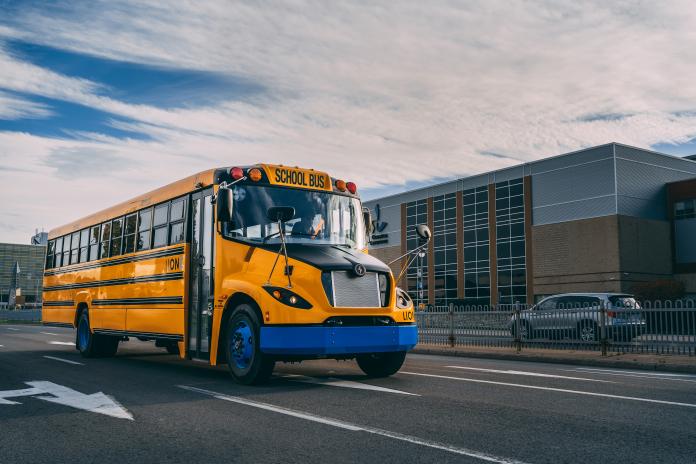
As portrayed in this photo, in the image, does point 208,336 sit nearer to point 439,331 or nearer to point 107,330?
point 107,330

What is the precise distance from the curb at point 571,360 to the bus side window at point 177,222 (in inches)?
352

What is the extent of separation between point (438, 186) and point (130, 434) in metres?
58.6

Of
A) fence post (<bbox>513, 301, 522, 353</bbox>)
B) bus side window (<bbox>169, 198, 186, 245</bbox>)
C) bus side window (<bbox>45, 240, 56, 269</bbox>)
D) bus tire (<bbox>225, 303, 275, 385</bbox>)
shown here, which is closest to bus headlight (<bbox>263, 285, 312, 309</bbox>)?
bus tire (<bbox>225, 303, 275, 385</bbox>)

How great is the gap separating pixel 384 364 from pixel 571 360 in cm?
654

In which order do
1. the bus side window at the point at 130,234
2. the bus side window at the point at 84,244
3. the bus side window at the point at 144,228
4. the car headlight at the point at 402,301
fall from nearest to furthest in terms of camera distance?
the car headlight at the point at 402,301 → the bus side window at the point at 144,228 → the bus side window at the point at 130,234 → the bus side window at the point at 84,244

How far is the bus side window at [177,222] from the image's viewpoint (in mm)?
11016

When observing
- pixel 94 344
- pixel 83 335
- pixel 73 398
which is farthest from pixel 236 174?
pixel 83 335

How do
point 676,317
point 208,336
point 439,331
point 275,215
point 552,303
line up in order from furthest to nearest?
point 552,303 → point 439,331 → point 676,317 → point 208,336 → point 275,215

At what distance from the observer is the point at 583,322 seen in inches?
648

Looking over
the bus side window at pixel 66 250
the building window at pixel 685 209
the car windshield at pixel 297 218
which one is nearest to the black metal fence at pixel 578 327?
the car windshield at pixel 297 218

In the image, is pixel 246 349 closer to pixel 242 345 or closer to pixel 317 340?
pixel 242 345

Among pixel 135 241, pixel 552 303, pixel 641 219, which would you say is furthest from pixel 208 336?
pixel 641 219

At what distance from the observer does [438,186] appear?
207ft

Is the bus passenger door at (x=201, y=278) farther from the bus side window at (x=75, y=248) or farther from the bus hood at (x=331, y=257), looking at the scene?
the bus side window at (x=75, y=248)
